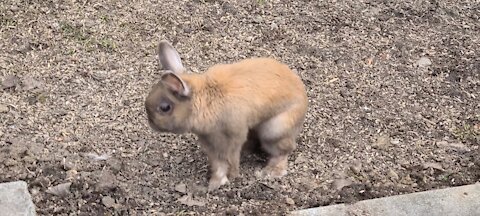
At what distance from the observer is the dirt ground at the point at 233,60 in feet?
16.9

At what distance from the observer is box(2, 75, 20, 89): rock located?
5.91 meters

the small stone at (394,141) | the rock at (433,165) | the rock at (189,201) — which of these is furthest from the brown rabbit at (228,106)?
the rock at (433,165)

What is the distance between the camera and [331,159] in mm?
5445

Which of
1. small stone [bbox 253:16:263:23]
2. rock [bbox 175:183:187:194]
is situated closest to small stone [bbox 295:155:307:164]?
rock [bbox 175:183:187:194]

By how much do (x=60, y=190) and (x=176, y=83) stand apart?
0.98m

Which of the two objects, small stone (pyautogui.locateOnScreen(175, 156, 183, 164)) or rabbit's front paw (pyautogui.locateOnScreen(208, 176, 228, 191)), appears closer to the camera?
rabbit's front paw (pyautogui.locateOnScreen(208, 176, 228, 191))

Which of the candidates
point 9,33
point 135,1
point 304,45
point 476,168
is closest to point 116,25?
point 135,1

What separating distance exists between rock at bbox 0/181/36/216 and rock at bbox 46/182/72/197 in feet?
0.74

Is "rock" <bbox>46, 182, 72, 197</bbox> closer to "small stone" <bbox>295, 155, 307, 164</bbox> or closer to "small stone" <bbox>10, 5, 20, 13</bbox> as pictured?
"small stone" <bbox>295, 155, 307, 164</bbox>

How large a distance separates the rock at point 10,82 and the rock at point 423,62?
296 cm

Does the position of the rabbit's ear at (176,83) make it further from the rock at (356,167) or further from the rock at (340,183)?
the rock at (356,167)

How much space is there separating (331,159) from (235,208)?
81 centimetres

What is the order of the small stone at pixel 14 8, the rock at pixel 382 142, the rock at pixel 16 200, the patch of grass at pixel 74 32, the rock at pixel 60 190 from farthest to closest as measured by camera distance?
the small stone at pixel 14 8
the patch of grass at pixel 74 32
the rock at pixel 382 142
the rock at pixel 60 190
the rock at pixel 16 200

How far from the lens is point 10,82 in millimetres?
5938
